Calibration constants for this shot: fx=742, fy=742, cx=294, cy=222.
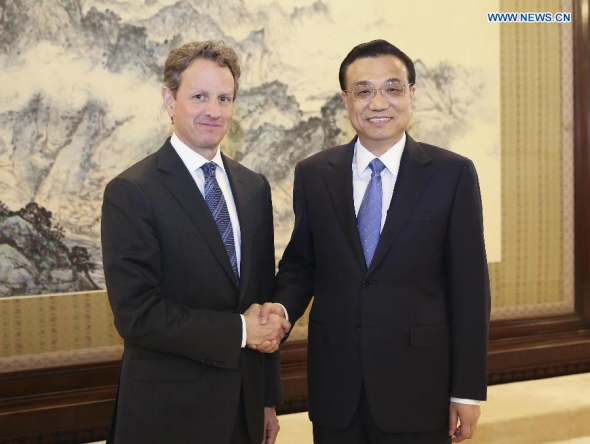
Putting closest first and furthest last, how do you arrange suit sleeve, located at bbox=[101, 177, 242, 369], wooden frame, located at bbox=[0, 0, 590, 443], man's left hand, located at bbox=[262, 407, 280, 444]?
suit sleeve, located at bbox=[101, 177, 242, 369], man's left hand, located at bbox=[262, 407, 280, 444], wooden frame, located at bbox=[0, 0, 590, 443]

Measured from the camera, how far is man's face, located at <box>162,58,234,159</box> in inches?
78.1

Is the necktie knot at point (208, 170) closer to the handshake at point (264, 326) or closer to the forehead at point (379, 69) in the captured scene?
the handshake at point (264, 326)

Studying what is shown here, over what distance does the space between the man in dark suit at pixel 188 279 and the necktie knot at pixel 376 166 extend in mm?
375

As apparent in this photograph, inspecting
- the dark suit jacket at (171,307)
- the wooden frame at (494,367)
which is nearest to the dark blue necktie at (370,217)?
Answer: the dark suit jacket at (171,307)

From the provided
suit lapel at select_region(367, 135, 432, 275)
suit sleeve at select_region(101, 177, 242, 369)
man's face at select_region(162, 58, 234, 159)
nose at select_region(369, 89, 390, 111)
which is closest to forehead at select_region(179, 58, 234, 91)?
man's face at select_region(162, 58, 234, 159)

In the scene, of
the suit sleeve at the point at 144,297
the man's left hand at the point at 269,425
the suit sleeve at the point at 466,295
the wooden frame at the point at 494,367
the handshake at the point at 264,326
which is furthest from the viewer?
the wooden frame at the point at 494,367

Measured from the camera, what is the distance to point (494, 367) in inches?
168

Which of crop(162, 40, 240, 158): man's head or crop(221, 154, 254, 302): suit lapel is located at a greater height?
crop(162, 40, 240, 158): man's head

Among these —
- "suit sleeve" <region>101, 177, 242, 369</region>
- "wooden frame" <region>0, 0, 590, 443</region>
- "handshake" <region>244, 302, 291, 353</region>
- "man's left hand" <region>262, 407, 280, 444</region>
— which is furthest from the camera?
"wooden frame" <region>0, 0, 590, 443</region>

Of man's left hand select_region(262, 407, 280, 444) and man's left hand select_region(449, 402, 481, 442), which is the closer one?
man's left hand select_region(449, 402, 481, 442)

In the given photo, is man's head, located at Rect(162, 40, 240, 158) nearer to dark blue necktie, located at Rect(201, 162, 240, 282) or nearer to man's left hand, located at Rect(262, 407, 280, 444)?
dark blue necktie, located at Rect(201, 162, 240, 282)

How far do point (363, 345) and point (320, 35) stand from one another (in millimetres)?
2217

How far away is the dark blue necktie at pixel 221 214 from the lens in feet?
6.51

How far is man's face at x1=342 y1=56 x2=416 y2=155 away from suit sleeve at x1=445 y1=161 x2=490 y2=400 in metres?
0.24
